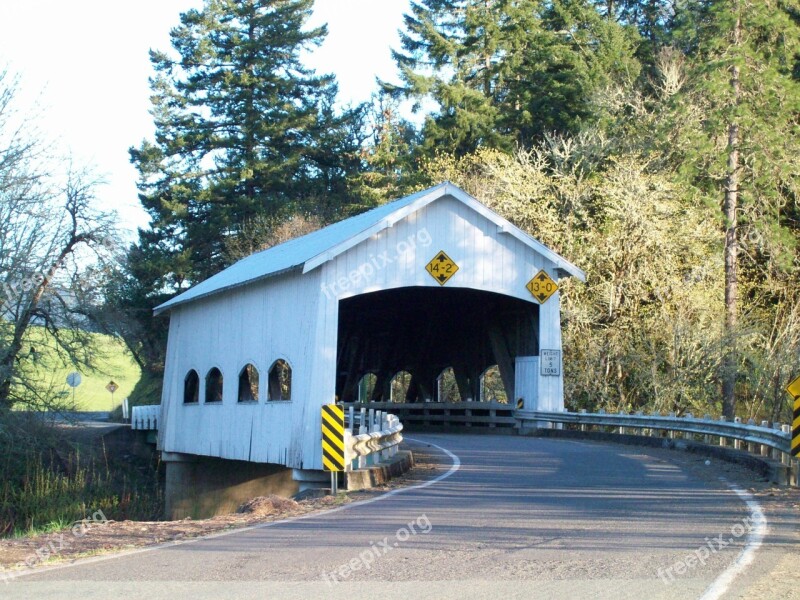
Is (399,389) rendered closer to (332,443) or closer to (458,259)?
(458,259)

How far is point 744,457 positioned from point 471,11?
2908cm

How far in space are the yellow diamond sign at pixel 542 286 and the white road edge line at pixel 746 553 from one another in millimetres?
8799

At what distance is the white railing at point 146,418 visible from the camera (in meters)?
29.0

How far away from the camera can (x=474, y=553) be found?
297 inches

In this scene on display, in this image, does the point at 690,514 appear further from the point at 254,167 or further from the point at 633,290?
the point at 254,167

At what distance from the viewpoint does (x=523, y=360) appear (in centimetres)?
2161

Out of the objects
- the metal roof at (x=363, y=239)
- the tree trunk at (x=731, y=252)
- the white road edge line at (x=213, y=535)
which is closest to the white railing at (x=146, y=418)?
the metal roof at (x=363, y=239)

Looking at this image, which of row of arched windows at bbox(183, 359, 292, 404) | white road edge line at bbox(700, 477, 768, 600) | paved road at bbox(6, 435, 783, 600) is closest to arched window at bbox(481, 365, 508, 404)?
row of arched windows at bbox(183, 359, 292, 404)

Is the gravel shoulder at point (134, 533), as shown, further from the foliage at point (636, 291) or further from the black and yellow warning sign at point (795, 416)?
the foliage at point (636, 291)

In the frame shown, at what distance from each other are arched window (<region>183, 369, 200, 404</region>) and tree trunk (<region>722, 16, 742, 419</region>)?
13327 mm

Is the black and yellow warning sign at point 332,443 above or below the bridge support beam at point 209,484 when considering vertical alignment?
above

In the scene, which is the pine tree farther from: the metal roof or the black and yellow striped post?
the black and yellow striped post

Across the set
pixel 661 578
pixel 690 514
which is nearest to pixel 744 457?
pixel 690 514

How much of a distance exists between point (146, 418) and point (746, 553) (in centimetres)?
2405
